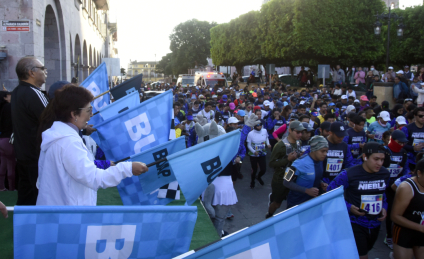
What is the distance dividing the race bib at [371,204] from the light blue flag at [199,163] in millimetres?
1588

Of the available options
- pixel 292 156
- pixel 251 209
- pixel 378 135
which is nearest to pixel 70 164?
pixel 292 156

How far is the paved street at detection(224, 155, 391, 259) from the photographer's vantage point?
18.9 feet

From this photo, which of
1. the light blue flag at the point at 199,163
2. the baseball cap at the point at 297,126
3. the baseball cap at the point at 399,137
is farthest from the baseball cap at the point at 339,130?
the light blue flag at the point at 199,163

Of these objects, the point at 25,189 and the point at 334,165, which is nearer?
the point at 25,189

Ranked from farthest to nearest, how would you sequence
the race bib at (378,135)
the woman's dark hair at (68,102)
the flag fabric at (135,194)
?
the race bib at (378,135)
the flag fabric at (135,194)
the woman's dark hair at (68,102)

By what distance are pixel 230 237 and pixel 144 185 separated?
6.93 ft

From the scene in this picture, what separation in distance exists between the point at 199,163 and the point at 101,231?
1369 mm

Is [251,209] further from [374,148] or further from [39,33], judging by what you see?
[39,33]

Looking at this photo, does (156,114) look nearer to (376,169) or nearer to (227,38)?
(376,169)

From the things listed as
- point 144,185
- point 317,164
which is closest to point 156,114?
point 144,185

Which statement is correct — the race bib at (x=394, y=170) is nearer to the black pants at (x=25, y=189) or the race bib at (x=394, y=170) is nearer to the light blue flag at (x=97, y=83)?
the black pants at (x=25, y=189)

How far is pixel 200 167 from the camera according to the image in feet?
12.2

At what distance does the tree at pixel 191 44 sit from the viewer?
2657 inches

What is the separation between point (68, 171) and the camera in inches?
105
